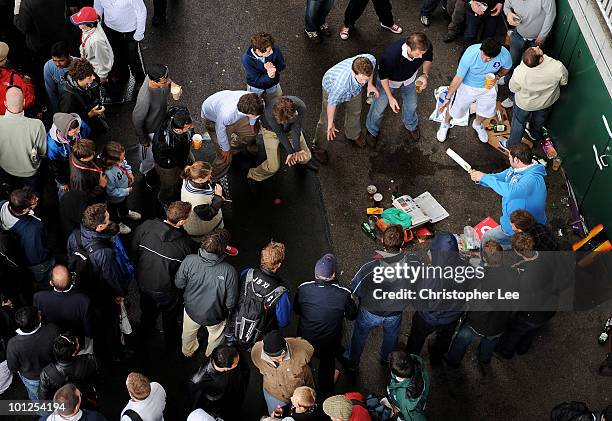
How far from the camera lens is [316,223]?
30.5 feet

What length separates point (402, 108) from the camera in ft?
33.2

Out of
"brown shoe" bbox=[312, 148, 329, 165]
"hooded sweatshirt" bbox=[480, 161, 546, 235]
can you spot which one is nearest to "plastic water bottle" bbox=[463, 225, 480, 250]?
"hooded sweatshirt" bbox=[480, 161, 546, 235]

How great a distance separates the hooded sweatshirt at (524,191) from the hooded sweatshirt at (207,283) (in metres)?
3.09

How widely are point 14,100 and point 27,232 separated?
4.99 ft

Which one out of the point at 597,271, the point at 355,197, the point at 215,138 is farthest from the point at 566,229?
the point at 215,138

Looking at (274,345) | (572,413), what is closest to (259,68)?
(274,345)

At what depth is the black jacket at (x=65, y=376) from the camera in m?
6.45

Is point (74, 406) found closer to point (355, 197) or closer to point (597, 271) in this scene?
point (355, 197)

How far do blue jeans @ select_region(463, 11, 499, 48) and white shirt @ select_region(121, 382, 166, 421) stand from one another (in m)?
6.90

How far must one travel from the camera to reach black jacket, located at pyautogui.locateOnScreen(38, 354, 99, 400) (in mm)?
6445

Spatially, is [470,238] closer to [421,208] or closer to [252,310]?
[421,208]

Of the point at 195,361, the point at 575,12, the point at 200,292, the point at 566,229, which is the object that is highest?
the point at 575,12

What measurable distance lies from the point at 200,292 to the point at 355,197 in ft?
10.3

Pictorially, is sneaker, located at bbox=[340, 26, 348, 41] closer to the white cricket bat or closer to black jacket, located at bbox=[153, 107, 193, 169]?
the white cricket bat
